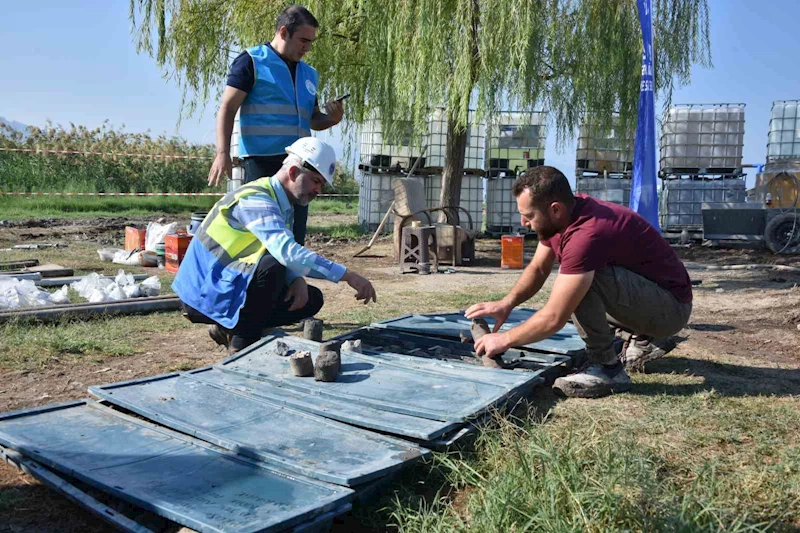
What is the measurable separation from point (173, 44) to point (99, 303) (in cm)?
700

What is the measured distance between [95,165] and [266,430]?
57.9ft

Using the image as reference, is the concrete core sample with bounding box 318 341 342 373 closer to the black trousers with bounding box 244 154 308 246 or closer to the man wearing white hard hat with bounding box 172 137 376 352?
the man wearing white hard hat with bounding box 172 137 376 352

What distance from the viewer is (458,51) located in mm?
9484

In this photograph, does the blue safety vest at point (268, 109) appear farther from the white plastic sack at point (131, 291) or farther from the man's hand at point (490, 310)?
the white plastic sack at point (131, 291)

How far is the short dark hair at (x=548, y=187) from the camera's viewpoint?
10.6 ft

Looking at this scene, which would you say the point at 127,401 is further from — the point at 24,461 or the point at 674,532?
the point at 674,532

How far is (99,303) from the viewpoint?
18.8 ft

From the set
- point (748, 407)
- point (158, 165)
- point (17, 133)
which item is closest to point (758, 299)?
point (748, 407)

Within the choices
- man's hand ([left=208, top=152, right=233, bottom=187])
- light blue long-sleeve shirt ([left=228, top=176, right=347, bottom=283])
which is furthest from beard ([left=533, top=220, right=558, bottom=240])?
man's hand ([left=208, top=152, right=233, bottom=187])

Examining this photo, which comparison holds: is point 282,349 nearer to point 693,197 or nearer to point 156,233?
point 156,233

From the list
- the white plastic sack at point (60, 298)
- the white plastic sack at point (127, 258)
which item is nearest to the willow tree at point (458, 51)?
the white plastic sack at point (127, 258)

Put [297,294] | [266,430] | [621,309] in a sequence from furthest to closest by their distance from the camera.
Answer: [297,294], [621,309], [266,430]

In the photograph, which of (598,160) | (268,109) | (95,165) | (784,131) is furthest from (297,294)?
(95,165)

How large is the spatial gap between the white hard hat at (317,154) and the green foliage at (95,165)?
1584 centimetres
